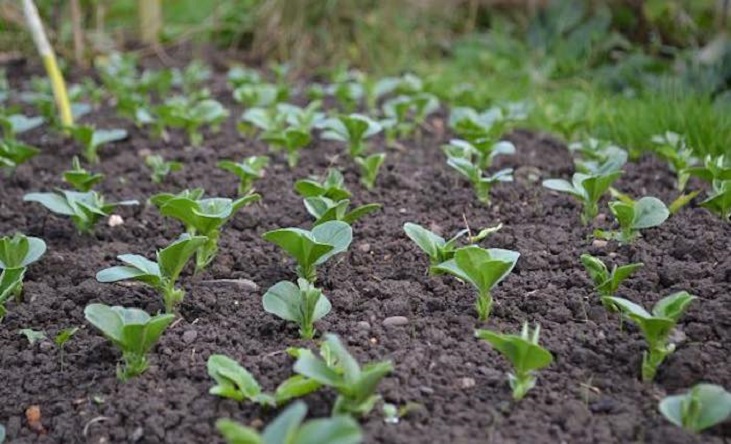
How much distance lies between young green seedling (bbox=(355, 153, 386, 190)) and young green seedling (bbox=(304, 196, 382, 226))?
47 centimetres

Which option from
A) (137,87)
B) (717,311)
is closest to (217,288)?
(717,311)

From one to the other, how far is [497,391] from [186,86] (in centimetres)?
313

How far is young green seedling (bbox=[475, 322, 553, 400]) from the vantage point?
1520mm

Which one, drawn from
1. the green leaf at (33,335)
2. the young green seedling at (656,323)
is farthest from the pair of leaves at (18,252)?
the young green seedling at (656,323)

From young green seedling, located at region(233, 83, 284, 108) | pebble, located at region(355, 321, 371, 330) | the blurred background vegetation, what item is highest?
pebble, located at region(355, 321, 371, 330)

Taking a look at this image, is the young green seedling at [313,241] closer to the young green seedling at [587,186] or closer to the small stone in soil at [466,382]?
the small stone in soil at [466,382]

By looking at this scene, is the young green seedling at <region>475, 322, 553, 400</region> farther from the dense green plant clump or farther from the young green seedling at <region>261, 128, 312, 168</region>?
the young green seedling at <region>261, 128, 312, 168</region>

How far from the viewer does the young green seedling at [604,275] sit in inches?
73.2

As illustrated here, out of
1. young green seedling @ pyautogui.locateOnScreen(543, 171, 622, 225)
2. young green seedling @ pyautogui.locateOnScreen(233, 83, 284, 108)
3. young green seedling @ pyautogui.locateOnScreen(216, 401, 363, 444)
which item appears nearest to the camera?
young green seedling @ pyautogui.locateOnScreen(216, 401, 363, 444)

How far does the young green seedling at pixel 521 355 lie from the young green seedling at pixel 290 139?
147 centimetres

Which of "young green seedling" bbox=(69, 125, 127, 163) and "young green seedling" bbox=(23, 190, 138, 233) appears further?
"young green seedling" bbox=(69, 125, 127, 163)

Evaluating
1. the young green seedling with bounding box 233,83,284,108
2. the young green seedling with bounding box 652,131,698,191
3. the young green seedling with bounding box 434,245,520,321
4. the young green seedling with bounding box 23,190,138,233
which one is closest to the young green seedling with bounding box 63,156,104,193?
the young green seedling with bounding box 23,190,138,233

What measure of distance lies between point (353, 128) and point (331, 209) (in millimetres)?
810

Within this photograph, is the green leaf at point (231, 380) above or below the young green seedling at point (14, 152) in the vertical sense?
above
